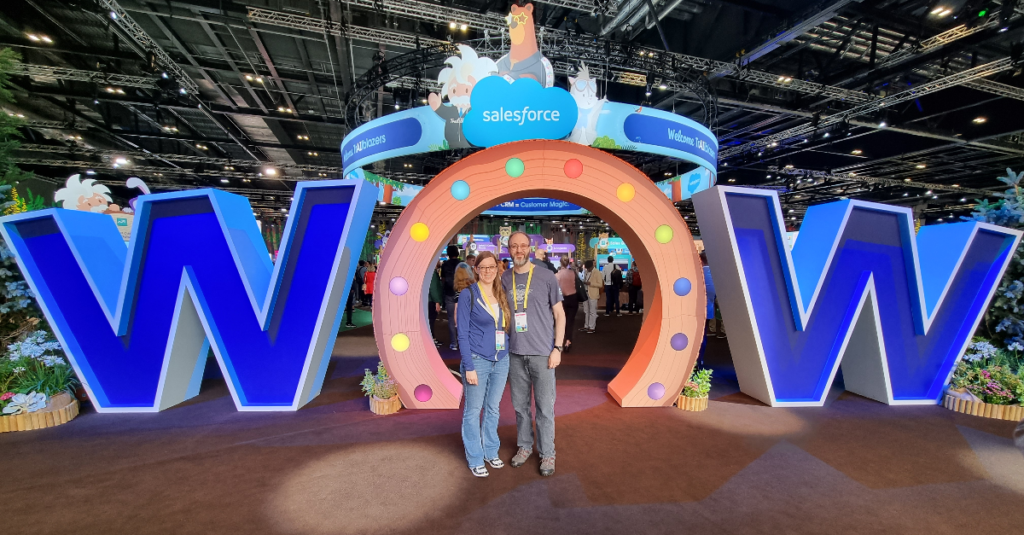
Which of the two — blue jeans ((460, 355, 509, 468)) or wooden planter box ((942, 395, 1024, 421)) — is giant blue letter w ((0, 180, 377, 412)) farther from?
wooden planter box ((942, 395, 1024, 421))

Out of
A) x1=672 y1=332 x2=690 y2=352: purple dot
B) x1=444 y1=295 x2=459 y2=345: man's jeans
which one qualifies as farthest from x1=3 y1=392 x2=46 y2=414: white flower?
x1=672 y1=332 x2=690 y2=352: purple dot

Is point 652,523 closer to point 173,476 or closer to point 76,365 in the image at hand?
point 173,476

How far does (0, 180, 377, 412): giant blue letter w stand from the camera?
13.0 ft

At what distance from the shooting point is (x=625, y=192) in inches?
156

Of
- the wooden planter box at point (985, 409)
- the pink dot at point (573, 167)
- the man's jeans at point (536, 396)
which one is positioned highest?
the pink dot at point (573, 167)

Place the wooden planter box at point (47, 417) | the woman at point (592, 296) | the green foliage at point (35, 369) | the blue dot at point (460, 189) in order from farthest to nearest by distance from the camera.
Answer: the woman at point (592, 296) → the blue dot at point (460, 189) → the green foliage at point (35, 369) → the wooden planter box at point (47, 417)

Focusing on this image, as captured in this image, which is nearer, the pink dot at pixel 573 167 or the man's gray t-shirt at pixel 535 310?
the man's gray t-shirt at pixel 535 310

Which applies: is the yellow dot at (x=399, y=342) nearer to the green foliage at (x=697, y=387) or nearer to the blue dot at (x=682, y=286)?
the blue dot at (x=682, y=286)

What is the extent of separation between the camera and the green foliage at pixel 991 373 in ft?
13.2

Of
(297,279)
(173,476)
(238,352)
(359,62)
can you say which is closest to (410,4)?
(359,62)

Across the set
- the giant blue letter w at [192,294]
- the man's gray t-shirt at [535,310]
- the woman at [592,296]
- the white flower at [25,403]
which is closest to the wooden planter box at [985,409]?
the man's gray t-shirt at [535,310]

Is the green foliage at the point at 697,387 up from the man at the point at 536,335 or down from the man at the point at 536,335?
down

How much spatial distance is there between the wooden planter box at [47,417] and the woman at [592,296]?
7563 millimetres

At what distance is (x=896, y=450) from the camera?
327 centimetres
